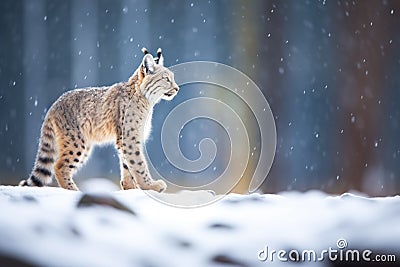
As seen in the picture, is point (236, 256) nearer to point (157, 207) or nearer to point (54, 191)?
point (157, 207)

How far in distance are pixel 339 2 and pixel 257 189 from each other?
868 millimetres

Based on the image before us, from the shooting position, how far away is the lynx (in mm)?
2291

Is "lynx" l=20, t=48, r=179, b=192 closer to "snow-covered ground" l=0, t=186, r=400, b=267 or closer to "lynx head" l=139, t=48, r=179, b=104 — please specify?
"lynx head" l=139, t=48, r=179, b=104

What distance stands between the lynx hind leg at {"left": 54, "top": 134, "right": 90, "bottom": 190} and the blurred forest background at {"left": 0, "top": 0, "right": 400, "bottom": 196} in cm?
20

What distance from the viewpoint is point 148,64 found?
7.48 ft

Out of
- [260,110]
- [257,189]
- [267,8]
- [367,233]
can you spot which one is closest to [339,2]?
[267,8]

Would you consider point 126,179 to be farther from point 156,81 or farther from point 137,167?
point 156,81

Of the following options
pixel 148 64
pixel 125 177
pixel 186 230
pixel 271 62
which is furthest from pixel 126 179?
pixel 271 62

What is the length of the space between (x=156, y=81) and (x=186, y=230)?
26.0 inches

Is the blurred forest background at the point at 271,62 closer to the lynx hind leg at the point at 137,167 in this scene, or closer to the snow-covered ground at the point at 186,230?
the lynx hind leg at the point at 137,167

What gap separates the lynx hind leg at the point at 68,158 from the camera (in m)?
2.32

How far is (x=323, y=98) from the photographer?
9.20 ft

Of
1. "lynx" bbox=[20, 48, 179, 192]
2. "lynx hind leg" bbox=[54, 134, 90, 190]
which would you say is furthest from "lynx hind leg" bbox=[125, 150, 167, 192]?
"lynx hind leg" bbox=[54, 134, 90, 190]

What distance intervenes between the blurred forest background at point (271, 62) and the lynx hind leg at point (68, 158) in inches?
7.8
